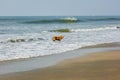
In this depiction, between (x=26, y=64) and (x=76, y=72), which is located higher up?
(x=76, y=72)

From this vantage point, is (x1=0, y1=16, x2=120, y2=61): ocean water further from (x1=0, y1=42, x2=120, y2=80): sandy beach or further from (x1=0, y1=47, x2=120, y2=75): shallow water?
(x1=0, y1=42, x2=120, y2=80): sandy beach

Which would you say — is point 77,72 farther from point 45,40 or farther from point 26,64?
point 45,40

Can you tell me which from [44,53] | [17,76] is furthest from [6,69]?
[44,53]

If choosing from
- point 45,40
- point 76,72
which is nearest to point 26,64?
point 76,72

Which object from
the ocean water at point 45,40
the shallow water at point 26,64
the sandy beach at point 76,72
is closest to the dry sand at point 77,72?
the sandy beach at point 76,72

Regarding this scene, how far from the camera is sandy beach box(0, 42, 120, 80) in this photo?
754 centimetres

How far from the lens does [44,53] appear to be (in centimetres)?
1222

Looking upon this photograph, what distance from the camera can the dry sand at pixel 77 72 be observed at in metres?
7.54

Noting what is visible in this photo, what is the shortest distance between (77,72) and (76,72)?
0.08 ft

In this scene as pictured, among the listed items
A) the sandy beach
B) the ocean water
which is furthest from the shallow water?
the ocean water

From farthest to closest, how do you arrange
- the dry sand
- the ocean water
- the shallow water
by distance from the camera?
1. the ocean water
2. the shallow water
3. the dry sand

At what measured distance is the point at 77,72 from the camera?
815 cm

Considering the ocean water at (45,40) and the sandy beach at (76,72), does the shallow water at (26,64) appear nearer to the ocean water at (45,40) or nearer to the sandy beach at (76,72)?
the sandy beach at (76,72)

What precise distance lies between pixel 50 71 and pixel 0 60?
8.30 feet
